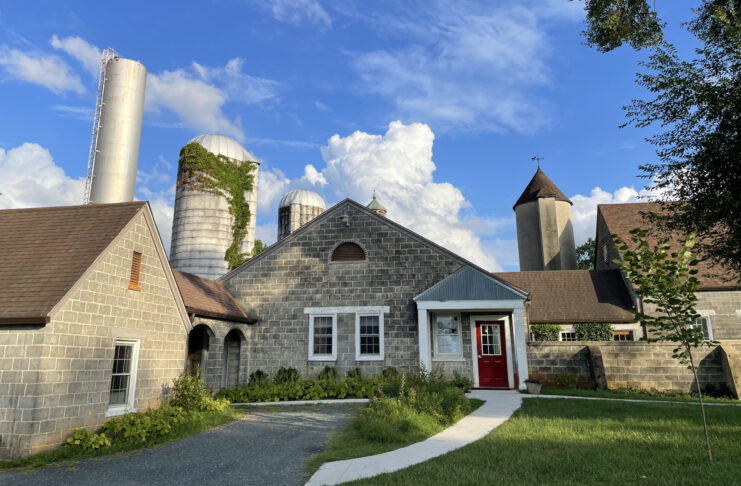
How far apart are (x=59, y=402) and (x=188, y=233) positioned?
1552 centimetres

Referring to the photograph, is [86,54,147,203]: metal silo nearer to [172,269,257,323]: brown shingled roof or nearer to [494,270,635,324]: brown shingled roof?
[172,269,257,323]: brown shingled roof

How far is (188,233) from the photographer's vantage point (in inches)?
958

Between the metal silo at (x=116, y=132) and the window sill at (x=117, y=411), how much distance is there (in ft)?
46.9

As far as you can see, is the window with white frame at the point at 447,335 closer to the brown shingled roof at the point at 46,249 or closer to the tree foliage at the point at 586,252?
the brown shingled roof at the point at 46,249

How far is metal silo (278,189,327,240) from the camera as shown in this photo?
33562 millimetres

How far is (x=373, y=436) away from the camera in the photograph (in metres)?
9.43

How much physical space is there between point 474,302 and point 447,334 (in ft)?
6.12

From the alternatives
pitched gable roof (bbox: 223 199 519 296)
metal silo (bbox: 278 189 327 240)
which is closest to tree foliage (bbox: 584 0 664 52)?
pitched gable roof (bbox: 223 199 519 296)

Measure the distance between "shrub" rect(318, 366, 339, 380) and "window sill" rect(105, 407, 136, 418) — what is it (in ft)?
24.9

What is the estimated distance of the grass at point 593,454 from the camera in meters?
6.55

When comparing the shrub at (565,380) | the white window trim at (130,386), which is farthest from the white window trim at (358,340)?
the white window trim at (130,386)

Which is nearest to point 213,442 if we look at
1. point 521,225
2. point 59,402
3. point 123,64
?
point 59,402

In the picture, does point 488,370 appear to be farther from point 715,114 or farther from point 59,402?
point 59,402

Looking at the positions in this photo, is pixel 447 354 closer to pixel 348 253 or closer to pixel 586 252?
pixel 348 253
